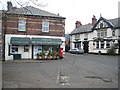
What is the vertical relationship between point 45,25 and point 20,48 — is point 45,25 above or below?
above

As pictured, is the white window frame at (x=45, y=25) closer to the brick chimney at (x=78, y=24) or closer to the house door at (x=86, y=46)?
the house door at (x=86, y=46)

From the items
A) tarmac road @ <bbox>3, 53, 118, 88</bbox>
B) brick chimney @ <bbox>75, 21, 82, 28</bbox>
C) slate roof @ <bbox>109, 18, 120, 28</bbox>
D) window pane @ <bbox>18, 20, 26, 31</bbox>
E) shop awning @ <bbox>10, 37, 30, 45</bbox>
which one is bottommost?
tarmac road @ <bbox>3, 53, 118, 88</bbox>

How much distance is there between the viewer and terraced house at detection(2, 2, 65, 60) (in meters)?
30.7

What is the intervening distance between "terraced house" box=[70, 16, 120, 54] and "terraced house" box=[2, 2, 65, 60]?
51.3 ft

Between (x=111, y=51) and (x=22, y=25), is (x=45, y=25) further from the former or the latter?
(x=111, y=51)

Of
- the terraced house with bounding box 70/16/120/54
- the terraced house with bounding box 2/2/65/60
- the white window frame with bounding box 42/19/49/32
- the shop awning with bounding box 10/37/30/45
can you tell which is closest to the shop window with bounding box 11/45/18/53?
the terraced house with bounding box 2/2/65/60

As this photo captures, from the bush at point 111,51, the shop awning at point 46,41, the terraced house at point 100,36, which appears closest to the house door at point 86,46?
the terraced house at point 100,36

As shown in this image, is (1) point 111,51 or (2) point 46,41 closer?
(2) point 46,41

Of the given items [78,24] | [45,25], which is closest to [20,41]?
[45,25]

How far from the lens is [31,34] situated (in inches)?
1251

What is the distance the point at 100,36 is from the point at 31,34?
21.6m

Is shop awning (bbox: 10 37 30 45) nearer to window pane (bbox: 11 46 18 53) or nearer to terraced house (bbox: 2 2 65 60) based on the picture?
terraced house (bbox: 2 2 65 60)

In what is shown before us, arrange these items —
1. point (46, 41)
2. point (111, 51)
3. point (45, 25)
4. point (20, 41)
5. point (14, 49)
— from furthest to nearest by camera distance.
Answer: point (111, 51), point (45, 25), point (46, 41), point (14, 49), point (20, 41)

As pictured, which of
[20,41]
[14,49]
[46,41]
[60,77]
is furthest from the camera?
[46,41]
